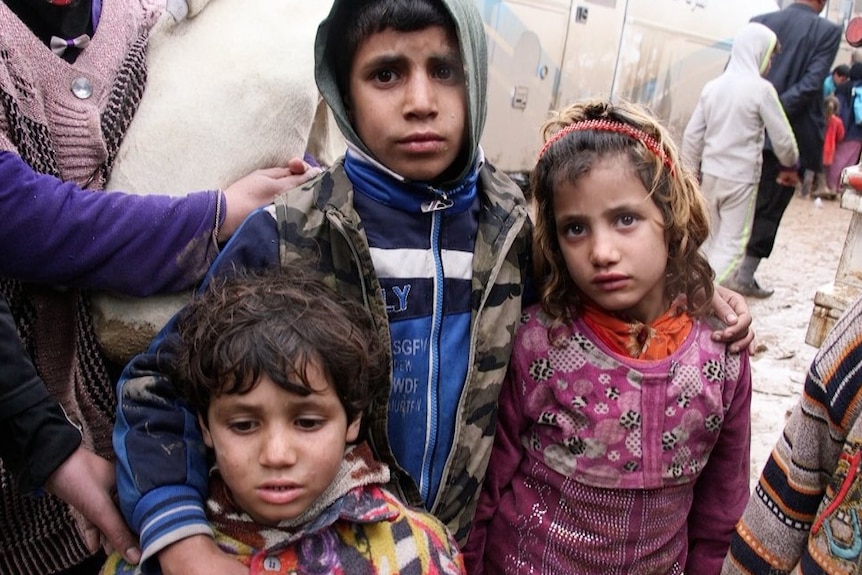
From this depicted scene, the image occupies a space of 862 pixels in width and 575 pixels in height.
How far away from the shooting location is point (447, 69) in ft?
4.95

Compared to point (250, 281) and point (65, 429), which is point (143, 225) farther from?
point (65, 429)

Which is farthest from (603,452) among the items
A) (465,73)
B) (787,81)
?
(787,81)

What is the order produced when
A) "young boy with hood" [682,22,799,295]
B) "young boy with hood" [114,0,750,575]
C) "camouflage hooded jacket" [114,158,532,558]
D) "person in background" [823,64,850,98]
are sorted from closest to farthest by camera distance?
"camouflage hooded jacket" [114,158,532,558], "young boy with hood" [114,0,750,575], "young boy with hood" [682,22,799,295], "person in background" [823,64,850,98]

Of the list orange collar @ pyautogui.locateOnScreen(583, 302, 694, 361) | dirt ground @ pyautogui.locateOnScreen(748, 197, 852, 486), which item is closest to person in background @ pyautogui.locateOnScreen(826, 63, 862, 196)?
dirt ground @ pyautogui.locateOnScreen(748, 197, 852, 486)

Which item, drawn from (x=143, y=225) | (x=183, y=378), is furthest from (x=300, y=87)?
(x=183, y=378)

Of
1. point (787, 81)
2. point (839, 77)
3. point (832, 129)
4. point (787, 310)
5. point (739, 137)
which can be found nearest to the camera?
point (739, 137)

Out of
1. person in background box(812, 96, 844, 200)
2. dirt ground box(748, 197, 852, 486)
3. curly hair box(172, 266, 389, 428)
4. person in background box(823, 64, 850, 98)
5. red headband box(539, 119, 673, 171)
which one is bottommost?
dirt ground box(748, 197, 852, 486)

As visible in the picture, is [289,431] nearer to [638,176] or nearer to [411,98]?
[411,98]

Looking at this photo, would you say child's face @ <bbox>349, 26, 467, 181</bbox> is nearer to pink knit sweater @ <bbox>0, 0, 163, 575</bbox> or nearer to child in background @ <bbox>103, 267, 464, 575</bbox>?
child in background @ <bbox>103, 267, 464, 575</bbox>

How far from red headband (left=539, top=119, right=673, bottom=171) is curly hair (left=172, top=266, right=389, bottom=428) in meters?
0.71

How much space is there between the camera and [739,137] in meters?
5.54

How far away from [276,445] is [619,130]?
3.39ft

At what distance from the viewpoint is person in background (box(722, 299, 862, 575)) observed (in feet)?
3.88

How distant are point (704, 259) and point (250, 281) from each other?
1.09m
